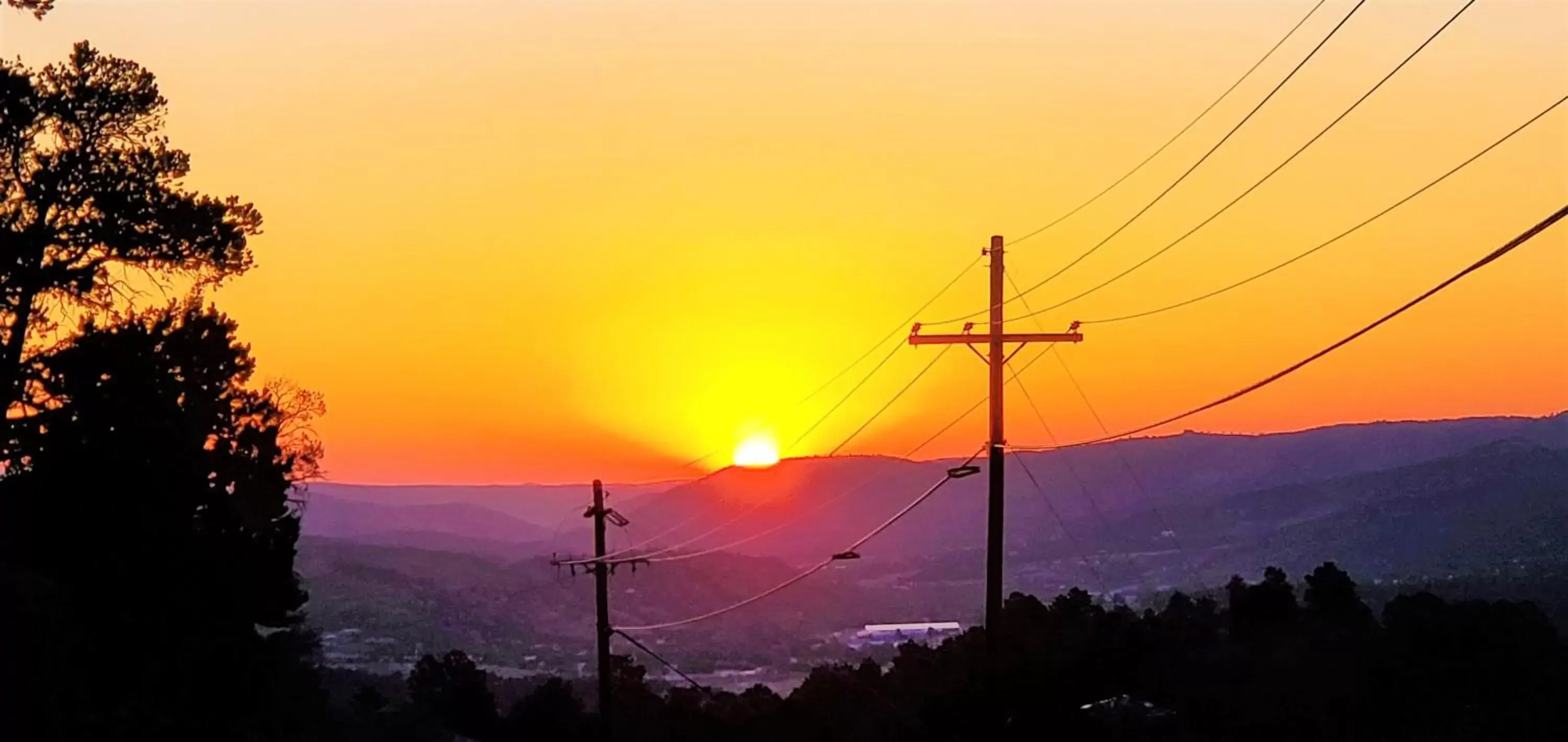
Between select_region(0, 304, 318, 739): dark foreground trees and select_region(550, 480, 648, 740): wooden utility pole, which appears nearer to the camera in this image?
select_region(0, 304, 318, 739): dark foreground trees

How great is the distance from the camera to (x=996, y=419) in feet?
115

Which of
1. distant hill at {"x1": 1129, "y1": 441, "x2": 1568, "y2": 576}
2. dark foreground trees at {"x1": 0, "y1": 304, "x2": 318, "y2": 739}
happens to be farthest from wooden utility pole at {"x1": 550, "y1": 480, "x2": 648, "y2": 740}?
distant hill at {"x1": 1129, "y1": 441, "x2": 1568, "y2": 576}

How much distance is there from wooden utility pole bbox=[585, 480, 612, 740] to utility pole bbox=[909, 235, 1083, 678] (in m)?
16.9

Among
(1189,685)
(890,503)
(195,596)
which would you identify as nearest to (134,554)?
(195,596)

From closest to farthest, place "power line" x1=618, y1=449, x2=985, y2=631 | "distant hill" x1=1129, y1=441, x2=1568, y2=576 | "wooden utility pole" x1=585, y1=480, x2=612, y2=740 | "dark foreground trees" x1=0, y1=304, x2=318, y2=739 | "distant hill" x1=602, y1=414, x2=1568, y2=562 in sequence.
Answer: "dark foreground trees" x1=0, y1=304, x2=318, y2=739 < "power line" x1=618, y1=449, x2=985, y2=631 < "wooden utility pole" x1=585, y1=480, x2=612, y2=740 < "distant hill" x1=1129, y1=441, x2=1568, y2=576 < "distant hill" x1=602, y1=414, x2=1568, y2=562

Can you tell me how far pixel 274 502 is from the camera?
46.8 metres

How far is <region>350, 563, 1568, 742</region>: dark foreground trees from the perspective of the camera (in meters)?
43.0

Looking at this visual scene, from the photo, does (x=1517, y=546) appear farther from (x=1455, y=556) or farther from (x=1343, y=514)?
(x=1343, y=514)

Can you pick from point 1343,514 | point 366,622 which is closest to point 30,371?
point 366,622

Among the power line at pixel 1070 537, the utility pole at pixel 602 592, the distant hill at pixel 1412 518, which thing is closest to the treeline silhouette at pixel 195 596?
the utility pole at pixel 602 592

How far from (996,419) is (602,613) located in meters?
19.9

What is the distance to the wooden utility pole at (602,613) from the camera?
50906mm

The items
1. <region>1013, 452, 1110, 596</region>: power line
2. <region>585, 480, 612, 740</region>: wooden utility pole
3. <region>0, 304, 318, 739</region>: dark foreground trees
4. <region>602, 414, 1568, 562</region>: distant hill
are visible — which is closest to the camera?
<region>0, 304, 318, 739</region>: dark foreground trees

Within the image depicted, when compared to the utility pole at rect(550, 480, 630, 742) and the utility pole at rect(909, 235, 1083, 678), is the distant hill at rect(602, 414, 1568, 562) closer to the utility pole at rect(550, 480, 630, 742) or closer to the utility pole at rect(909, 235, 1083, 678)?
the utility pole at rect(550, 480, 630, 742)
